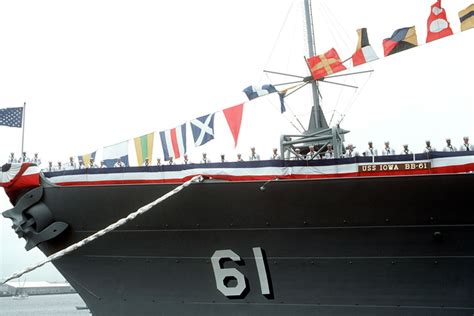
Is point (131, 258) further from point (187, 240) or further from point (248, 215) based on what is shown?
point (248, 215)

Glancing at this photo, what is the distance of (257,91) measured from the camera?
15.3 meters

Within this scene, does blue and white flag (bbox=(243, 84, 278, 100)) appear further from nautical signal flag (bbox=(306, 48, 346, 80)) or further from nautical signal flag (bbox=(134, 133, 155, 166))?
nautical signal flag (bbox=(134, 133, 155, 166))

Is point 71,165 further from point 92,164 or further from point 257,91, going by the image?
point 257,91

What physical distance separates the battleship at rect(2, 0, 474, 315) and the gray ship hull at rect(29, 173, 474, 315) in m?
0.02

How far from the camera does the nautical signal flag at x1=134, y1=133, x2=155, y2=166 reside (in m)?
14.2

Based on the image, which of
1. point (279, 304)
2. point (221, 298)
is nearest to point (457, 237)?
point (279, 304)

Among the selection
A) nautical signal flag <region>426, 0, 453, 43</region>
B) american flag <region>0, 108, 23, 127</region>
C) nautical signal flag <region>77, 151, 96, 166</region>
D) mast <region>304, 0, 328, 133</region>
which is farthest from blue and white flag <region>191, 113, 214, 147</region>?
nautical signal flag <region>426, 0, 453, 43</region>

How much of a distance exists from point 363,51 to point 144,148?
205 inches

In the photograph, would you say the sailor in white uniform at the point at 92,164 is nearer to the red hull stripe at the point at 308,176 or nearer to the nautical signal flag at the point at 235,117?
the red hull stripe at the point at 308,176

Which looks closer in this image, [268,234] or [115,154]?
[268,234]

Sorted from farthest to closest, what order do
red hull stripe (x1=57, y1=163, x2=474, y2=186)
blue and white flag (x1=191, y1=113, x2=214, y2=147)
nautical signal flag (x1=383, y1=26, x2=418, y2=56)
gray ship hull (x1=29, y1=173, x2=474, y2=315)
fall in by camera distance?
1. blue and white flag (x1=191, y1=113, x2=214, y2=147)
2. nautical signal flag (x1=383, y1=26, x2=418, y2=56)
3. red hull stripe (x1=57, y1=163, x2=474, y2=186)
4. gray ship hull (x1=29, y1=173, x2=474, y2=315)

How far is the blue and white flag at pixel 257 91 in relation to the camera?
15297mm

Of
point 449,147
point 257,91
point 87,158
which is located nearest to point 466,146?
point 449,147

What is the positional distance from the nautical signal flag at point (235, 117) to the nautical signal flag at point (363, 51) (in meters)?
2.68
